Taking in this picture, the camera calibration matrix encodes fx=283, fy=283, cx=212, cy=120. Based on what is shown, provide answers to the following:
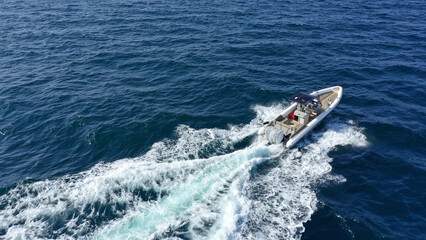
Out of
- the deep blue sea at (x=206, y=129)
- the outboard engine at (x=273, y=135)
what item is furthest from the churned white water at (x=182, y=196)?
the outboard engine at (x=273, y=135)

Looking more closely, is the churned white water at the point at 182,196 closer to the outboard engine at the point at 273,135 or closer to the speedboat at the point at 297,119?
the outboard engine at the point at 273,135

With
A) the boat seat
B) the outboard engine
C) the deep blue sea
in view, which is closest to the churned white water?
the deep blue sea

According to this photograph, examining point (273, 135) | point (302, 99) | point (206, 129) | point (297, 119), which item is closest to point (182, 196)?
point (206, 129)

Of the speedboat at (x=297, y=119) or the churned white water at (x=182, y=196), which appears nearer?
the churned white water at (x=182, y=196)

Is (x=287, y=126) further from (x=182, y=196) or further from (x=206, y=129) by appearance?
(x=182, y=196)

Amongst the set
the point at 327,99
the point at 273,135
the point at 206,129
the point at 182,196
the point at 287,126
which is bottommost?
the point at 182,196
